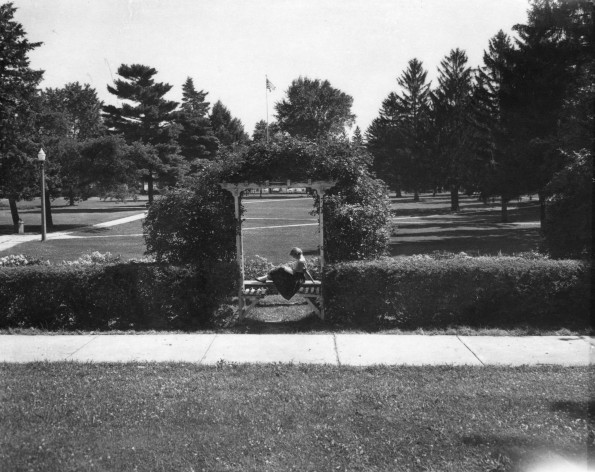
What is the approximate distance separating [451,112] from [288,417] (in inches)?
2039

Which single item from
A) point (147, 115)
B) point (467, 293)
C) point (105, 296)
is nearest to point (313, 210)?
point (467, 293)

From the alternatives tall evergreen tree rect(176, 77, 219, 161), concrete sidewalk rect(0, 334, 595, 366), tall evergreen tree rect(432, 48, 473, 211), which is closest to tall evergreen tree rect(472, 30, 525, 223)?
tall evergreen tree rect(432, 48, 473, 211)

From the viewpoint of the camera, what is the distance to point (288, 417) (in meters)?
5.41

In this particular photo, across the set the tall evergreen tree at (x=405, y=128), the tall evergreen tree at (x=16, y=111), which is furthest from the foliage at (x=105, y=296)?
the tall evergreen tree at (x=405, y=128)

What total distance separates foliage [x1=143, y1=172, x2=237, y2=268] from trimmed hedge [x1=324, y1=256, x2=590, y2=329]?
3.46 meters

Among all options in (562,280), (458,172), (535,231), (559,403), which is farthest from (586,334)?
(458,172)

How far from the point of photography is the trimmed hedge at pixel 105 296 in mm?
9820

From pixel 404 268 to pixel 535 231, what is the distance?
73.9 ft

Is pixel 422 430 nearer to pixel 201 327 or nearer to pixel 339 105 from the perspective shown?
pixel 201 327

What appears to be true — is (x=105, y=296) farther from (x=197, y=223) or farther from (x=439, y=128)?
(x=439, y=128)

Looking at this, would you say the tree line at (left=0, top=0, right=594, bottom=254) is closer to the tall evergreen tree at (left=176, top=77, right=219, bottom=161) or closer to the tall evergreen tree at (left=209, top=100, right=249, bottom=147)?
the tall evergreen tree at (left=176, top=77, right=219, bottom=161)

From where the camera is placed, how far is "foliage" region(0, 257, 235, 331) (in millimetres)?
9820

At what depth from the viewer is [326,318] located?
10.2 m

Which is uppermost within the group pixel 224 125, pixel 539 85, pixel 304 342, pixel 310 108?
pixel 310 108
